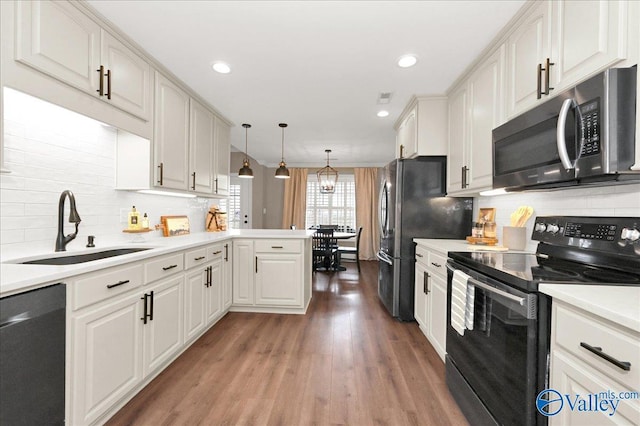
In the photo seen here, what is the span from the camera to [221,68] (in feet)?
8.40

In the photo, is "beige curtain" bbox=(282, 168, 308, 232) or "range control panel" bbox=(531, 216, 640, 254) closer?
"range control panel" bbox=(531, 216, 640, 254)

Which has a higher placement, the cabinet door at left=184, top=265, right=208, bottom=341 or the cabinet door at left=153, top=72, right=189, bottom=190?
the cabinet door at left=153, top=72, right=189, bottom=190

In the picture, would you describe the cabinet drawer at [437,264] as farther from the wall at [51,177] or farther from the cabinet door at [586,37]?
the wall at [51,177]

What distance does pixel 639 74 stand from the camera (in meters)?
1.10

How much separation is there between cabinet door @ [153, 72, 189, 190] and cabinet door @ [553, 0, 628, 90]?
2.81 meters

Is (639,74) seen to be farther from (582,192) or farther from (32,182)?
(32,182)

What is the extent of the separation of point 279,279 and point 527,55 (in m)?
2.85

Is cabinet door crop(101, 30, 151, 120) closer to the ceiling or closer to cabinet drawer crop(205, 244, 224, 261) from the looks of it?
the ceiling

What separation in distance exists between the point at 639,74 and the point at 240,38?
2.16 metres

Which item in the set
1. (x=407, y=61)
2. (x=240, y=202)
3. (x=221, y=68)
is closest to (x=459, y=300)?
(x=407, y=61)

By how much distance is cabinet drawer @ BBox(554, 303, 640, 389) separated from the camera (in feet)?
2.50

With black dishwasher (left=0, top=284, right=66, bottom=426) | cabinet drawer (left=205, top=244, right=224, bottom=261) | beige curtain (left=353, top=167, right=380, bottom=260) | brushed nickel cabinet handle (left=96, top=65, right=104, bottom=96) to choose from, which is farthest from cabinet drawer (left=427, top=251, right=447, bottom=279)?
beige curtain (left=353, top=167, right=380, bottom=260)

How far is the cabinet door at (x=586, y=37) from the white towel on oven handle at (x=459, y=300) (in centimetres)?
110

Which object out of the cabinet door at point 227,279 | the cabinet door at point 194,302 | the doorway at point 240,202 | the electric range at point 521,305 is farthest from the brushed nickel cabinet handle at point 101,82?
the doorway at point 240,202
